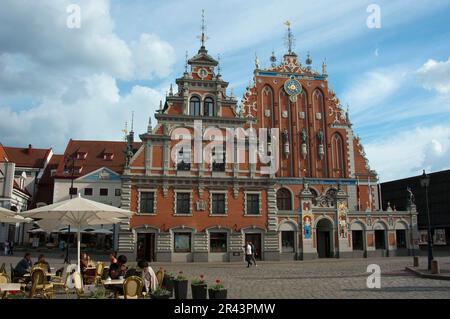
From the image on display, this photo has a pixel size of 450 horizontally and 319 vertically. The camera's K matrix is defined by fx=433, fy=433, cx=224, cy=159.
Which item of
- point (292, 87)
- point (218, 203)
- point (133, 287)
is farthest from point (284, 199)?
point (133, 287)

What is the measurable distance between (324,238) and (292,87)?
17034mm

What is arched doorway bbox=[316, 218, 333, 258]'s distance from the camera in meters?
38.6

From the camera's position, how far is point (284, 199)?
1743 inches

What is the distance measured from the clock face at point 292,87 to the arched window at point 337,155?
6320 mm

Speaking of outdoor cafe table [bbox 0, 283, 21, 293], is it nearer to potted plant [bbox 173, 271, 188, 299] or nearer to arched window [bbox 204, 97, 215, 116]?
potted plant [bbox 173, 271, 188, 299]

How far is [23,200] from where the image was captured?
51125 mm

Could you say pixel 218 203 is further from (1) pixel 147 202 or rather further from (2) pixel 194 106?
(2) pixel 194 106

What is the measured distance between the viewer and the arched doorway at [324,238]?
3856 cm

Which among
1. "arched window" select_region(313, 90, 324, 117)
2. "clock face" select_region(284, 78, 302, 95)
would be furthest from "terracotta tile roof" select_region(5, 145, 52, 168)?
"arched window" select_region(313, 90, 324, 117)

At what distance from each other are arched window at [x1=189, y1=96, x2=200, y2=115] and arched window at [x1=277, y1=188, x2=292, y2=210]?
13564 mm

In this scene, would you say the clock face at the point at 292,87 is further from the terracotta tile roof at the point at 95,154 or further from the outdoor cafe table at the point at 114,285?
the outdoor cafe table at the point at 114,285

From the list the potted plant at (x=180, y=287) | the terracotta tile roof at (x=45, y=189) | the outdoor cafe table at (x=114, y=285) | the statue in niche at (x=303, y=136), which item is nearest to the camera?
the outdoor cafe table at (x=114, y=285)

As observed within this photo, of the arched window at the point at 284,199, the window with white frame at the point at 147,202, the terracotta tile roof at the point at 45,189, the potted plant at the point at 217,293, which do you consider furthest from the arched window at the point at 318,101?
the potted plant at the point at 217,293

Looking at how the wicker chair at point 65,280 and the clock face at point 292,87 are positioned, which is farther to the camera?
the clock face at point 292,87
